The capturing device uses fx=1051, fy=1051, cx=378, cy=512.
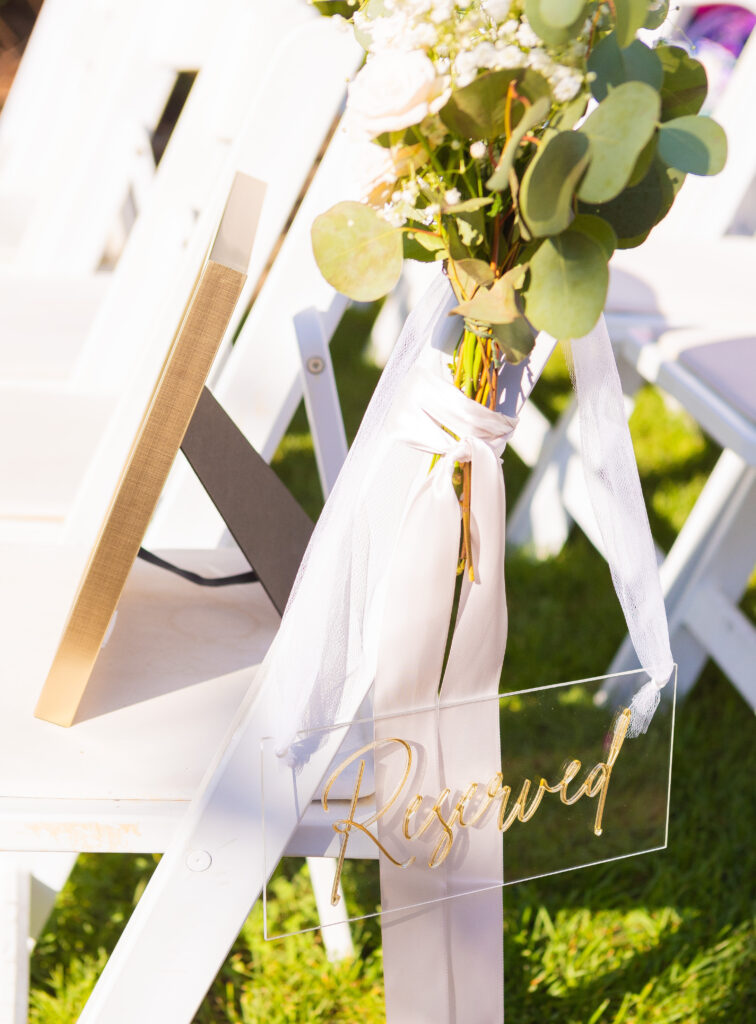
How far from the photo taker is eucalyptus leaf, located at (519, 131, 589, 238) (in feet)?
1.59

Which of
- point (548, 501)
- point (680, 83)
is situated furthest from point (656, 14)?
point (548, 501)

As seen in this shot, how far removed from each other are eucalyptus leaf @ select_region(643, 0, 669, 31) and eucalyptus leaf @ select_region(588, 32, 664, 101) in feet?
0.13

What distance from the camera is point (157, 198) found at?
1611 millimetres

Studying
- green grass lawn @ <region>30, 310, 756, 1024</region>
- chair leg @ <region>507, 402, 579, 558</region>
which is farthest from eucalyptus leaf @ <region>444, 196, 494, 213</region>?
chair leg @ <region>507, 402, 579, 558</region>

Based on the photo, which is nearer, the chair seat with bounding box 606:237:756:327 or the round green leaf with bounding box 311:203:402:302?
the round green leaf with bounding box 311:203:402:302

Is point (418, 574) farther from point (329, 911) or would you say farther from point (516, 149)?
point (329, 911)

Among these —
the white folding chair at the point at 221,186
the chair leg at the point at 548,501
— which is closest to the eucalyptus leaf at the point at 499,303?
the white folding chair at the point at 221,186

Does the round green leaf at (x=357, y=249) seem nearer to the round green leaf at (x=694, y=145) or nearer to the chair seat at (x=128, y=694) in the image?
the round green leaf at (x=694, y=145)

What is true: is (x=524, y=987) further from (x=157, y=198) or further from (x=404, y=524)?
(x=157, y=198)

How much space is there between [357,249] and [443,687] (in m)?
0.28

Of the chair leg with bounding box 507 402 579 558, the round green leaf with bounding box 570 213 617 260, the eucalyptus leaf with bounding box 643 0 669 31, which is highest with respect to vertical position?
the eucalyptus leaf with bounding box 643 0 669 31

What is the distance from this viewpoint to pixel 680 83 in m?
0.57

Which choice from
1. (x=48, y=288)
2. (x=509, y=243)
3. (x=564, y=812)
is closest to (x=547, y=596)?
(x=48, y=288)

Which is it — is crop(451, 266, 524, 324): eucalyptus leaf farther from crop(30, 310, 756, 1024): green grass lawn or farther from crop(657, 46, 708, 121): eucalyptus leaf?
crop(30, 310, 756, 1024): green grass lawn
